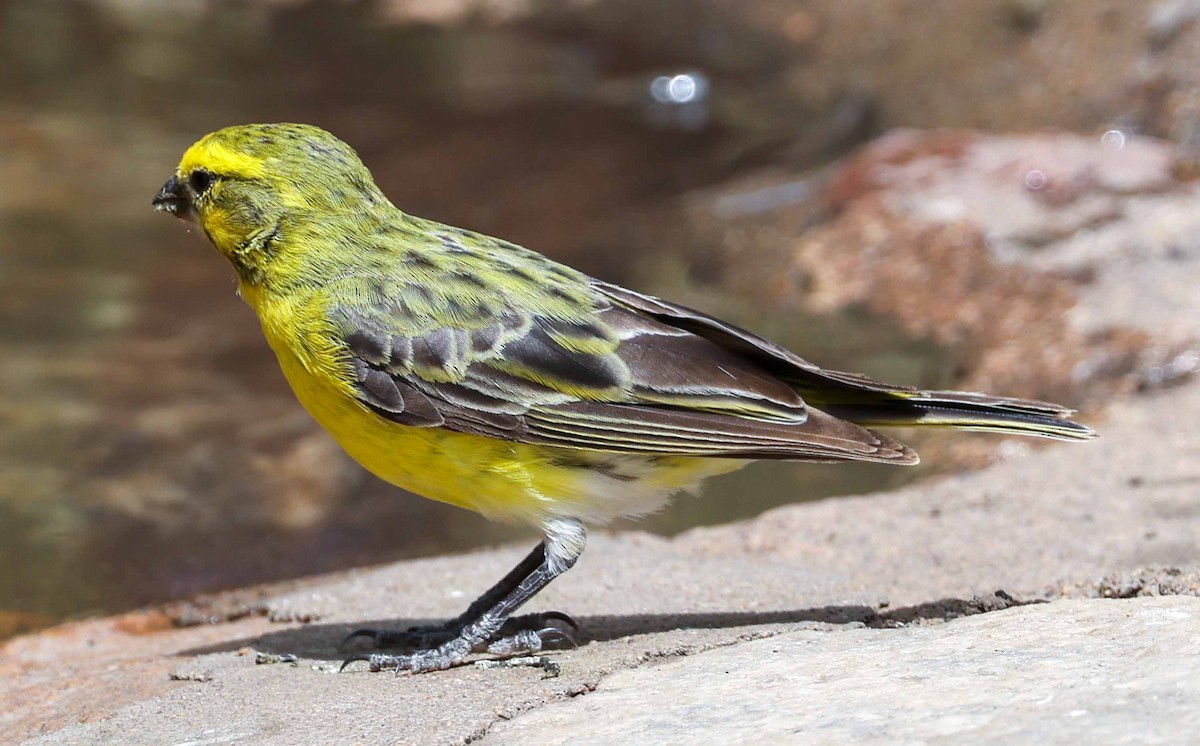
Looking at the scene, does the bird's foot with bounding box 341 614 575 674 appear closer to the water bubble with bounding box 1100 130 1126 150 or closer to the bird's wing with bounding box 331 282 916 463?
the bird's wing with bounding box 331 282 916 463

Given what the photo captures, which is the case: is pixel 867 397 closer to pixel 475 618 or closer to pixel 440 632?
pixel 475 618

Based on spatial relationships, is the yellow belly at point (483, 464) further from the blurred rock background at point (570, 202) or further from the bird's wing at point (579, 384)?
the blurred rock background at point (570, 202)

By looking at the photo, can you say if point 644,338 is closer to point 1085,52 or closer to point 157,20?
point 1085,52

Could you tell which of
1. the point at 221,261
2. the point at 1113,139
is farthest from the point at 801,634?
the point at 1113,139

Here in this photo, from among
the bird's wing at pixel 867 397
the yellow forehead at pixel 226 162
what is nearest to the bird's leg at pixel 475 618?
the bird's wing at pixel 867 397

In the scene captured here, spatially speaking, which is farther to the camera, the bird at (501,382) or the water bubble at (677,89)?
the water bubble at (677,89)

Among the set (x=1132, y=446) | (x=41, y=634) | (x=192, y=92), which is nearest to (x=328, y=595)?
(x=41, y=634)

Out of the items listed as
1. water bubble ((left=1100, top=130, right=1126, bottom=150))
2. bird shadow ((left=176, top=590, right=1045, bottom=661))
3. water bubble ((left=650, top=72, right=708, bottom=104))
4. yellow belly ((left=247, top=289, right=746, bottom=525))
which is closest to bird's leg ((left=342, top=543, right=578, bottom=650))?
bird shadow ((left=176, top=590, right=1045, bottom=661))
